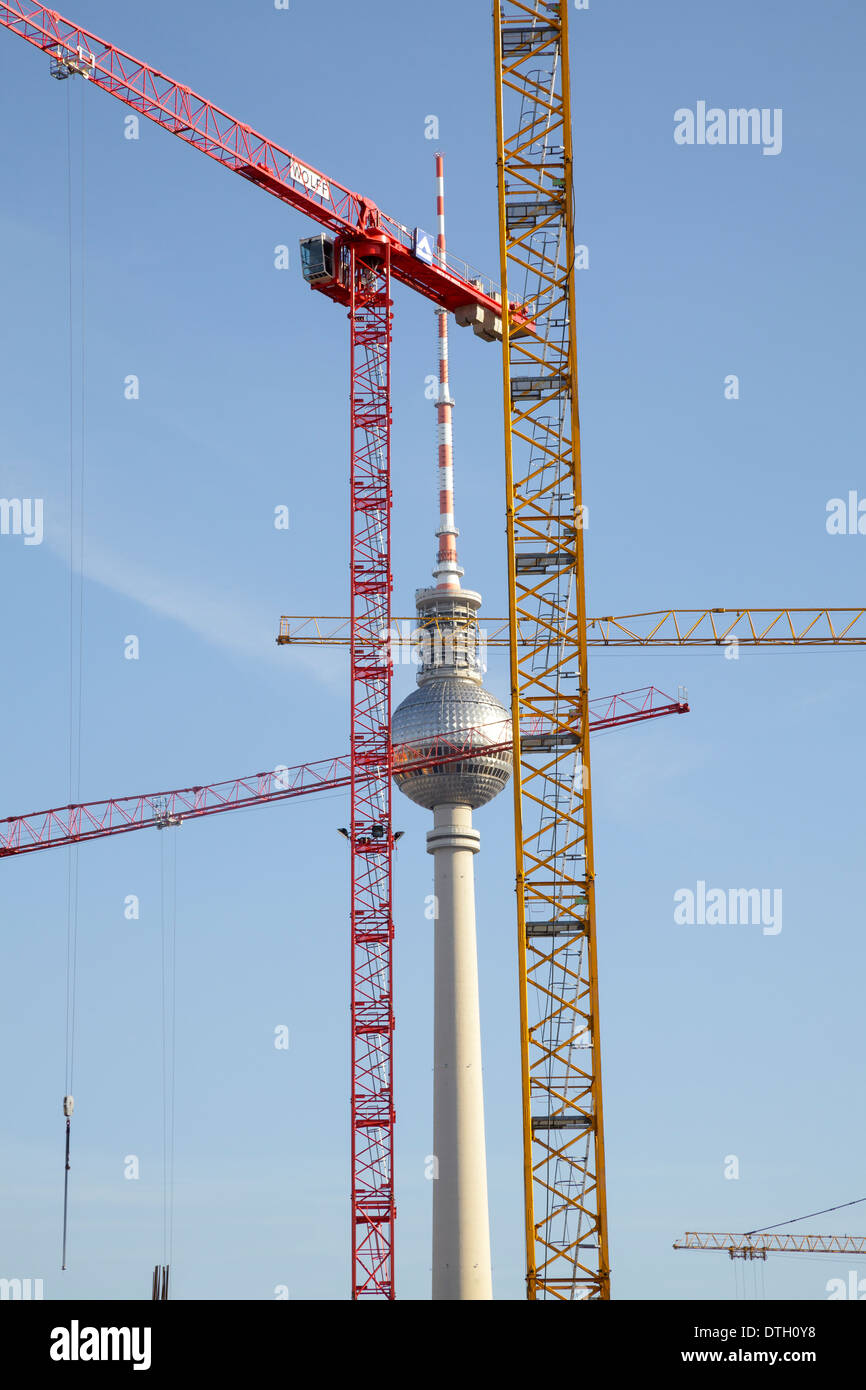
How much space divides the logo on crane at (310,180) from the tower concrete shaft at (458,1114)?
87.0 meters

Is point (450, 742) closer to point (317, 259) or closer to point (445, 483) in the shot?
point (445, 483)

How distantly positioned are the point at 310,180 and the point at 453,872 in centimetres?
9026

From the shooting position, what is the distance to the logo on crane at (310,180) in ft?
365

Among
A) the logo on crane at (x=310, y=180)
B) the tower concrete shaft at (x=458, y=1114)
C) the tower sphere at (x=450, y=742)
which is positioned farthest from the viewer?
the tower sphere at (x=450, y=742)

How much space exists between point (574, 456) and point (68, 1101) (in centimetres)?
3078

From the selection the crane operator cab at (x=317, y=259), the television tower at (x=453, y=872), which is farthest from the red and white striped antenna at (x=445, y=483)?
the crane operator cab at (x=317, y=259)

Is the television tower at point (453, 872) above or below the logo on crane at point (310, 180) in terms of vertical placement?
below

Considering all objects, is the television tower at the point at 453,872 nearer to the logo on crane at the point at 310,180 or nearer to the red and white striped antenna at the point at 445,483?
the red and white striped antenna at the point at 445,483

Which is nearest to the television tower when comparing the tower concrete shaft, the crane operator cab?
the tower concrete shaft

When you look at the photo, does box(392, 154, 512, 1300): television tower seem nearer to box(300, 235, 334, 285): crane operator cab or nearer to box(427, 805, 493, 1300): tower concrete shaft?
box(427, 805, 493, 1300): tower concrete shaft

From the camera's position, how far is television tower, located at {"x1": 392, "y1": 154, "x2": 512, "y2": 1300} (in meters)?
180
